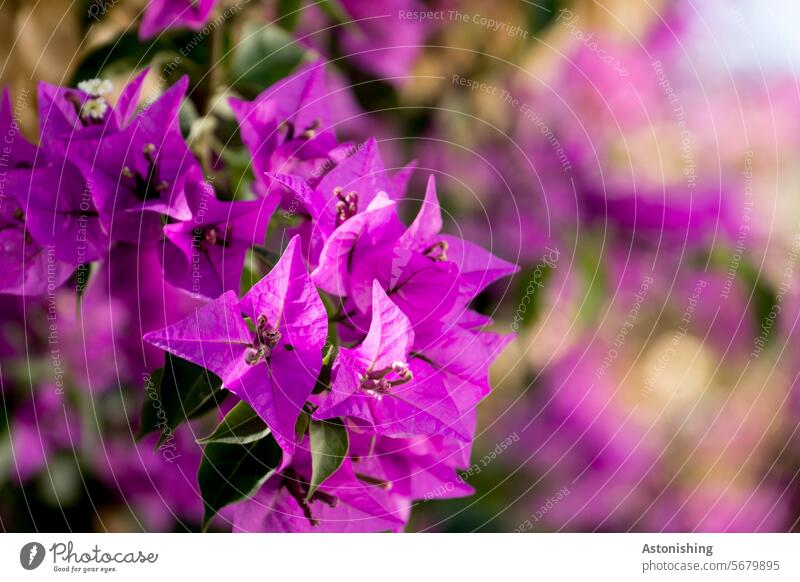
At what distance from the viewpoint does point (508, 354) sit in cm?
69

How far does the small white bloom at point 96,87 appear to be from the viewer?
20.7 inches

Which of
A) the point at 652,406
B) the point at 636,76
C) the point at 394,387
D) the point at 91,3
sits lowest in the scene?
the point at 652,406

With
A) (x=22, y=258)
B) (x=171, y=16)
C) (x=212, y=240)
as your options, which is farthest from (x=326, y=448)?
(x=171, y=16)

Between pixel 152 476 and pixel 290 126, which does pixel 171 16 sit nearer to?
pixel 290 126

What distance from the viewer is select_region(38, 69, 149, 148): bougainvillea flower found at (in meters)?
0.48

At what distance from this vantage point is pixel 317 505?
0.50 meters

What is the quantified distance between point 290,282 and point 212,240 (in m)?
0.08

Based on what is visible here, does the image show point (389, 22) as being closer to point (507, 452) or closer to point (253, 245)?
point (253, 245)

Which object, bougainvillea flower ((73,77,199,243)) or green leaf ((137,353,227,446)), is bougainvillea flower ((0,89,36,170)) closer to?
bougainvillea flower ((73,77,199,243))

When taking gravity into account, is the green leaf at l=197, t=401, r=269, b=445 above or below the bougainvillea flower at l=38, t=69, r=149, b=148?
below

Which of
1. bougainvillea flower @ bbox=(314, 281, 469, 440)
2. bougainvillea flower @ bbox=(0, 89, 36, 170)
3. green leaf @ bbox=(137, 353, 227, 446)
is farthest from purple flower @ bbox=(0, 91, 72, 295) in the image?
bougainvillea flower @ bbox=(314, 281, 469, 440)

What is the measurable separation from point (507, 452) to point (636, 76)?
0.37 metres
